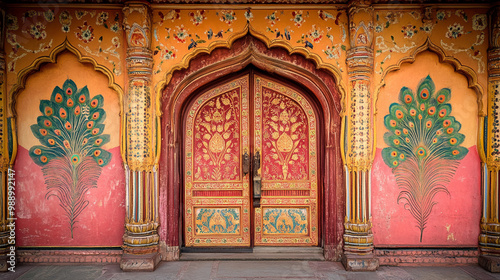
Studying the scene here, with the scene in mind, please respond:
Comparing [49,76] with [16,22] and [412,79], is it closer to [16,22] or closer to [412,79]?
[16,22]

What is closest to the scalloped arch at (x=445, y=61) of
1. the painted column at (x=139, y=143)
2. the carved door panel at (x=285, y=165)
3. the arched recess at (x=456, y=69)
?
the arched recess at (x=456, y=69)

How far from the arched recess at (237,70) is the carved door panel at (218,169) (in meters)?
0.21

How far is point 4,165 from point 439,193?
552cm

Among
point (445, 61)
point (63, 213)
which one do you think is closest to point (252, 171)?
point (63, 213)

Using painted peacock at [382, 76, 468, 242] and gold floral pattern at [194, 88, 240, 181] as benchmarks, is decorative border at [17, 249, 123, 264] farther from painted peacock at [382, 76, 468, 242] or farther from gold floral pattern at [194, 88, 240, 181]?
painted peacock at [382, 76, 468, 242]

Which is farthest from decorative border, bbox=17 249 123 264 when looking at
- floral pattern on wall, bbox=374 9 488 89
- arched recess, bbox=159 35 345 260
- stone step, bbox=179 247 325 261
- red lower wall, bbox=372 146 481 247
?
floral pattern on wall, bbox=374 9 488 89

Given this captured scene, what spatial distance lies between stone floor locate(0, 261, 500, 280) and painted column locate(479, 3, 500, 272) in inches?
13.4

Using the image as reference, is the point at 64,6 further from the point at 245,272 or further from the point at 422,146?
the point at 422,146

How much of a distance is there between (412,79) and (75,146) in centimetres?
446

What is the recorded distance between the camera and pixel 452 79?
4508 millimetres

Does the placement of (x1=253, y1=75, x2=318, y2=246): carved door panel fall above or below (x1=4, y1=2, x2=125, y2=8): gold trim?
below

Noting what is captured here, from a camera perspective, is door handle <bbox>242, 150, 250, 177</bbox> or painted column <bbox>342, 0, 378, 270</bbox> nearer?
painted column <bbox>342, 0, 378, 270</bbox>

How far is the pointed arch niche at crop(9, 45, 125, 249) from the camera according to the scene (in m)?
4.53

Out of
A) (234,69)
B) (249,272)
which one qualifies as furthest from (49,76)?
(249,272)
